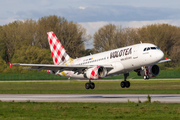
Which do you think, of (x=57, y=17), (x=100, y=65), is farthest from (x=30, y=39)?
(x=100, y=65)

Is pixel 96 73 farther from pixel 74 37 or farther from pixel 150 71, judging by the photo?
pixel 74 37

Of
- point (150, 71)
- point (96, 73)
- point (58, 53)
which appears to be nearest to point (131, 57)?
point (150, 71)

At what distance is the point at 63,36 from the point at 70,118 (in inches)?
4477

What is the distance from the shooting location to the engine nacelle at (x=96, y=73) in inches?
1636

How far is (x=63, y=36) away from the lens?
132 meters

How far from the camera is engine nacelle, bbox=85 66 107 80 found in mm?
41562

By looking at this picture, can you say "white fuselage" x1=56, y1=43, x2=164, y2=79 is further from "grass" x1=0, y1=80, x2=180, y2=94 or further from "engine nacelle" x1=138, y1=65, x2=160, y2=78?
"grass" x1=0, y1=80, x2=180, y2=94

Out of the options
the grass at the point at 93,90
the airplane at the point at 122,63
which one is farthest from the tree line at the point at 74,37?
the airplane at the point at 122,63

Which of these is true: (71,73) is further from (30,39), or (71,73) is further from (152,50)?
(30,39)

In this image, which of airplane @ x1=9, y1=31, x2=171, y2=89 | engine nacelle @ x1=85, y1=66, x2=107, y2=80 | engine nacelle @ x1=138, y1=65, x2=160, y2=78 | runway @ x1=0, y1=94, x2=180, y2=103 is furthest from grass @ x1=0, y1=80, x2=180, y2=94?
runway @ x1=0, y1=94, x2=180, y2=103

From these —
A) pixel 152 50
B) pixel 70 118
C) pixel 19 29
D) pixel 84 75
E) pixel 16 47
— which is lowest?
pixel 70 118

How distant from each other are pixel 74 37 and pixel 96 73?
91.1 m

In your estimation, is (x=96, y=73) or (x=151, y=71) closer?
(x=96, y=73)

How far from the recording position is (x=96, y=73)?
4150cm
